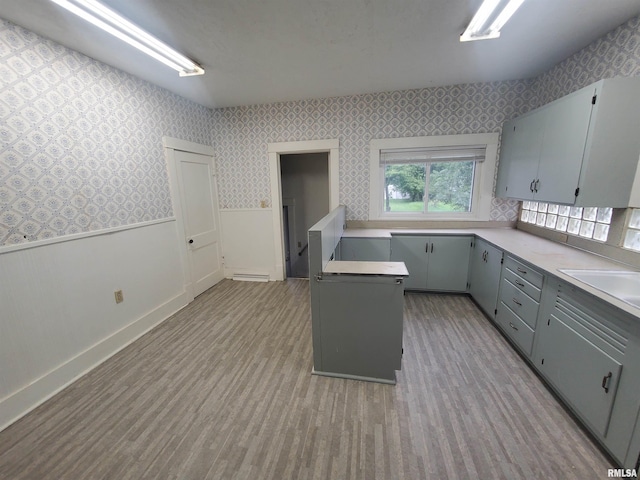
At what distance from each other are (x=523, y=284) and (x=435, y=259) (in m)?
1.19

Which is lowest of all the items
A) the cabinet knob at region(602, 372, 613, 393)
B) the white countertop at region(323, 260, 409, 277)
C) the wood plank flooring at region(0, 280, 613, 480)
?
the wood plank flooring at region(0, 280, 613, 480)

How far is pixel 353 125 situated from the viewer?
3.61 m

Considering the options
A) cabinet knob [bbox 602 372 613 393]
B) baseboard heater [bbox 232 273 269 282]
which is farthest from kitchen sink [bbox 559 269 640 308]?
baseboard heater [bbox 232 273 269 282]

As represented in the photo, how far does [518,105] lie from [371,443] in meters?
3.98

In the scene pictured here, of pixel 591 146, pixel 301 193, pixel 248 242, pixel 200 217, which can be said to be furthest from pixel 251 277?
pixel 591 146

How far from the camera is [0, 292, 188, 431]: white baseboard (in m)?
1.75

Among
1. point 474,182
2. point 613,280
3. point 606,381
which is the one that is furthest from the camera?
point 474,182

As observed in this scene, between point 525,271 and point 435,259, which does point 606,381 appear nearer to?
point 525,271

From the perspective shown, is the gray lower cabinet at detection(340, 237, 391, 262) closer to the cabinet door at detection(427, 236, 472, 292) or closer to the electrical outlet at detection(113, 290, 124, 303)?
the cabinet door at detection(427, 236, 472, 292)

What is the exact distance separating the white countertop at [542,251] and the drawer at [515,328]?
55 cm

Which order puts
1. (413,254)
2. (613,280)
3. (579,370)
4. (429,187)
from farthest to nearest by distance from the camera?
(429,187)
(413,254)
(613,280)
(579,370)

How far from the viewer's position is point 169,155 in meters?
3.11

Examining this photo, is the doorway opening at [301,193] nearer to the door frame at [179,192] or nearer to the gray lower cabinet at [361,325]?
the door frame at [179,192]

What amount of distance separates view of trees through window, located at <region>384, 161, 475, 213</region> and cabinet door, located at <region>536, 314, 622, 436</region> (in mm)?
2109
